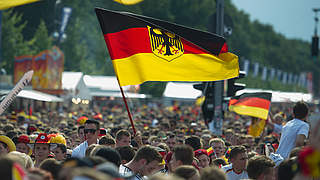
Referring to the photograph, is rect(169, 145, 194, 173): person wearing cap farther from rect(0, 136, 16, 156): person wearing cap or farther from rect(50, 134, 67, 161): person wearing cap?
rect(0, 136, 16, 156): person wearing cap

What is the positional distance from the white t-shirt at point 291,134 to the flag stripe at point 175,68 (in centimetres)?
139

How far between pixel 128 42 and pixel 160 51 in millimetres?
519

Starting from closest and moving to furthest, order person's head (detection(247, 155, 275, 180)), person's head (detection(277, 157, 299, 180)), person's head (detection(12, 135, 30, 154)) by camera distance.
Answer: person's head (detection(277, 157, 299, 180)) → person's head (detection(247, 155, 275, 180)) → person's head (detection(12, 135, 30, 154))

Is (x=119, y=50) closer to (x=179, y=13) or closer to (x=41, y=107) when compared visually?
(x=41, y=107)

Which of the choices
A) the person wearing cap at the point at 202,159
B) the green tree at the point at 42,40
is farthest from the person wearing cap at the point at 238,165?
the green tree at the point at 42,40

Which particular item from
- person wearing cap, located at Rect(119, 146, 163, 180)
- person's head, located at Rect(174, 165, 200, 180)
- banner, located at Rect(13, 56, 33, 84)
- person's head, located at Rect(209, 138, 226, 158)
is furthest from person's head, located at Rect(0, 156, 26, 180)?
banner, located at Rect(13, 56, 33, 84)

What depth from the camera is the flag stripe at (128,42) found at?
25.8ft

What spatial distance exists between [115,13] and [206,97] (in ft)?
26.5

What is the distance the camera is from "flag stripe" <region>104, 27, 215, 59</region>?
25.8 ft

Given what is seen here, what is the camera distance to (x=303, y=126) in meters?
7.20

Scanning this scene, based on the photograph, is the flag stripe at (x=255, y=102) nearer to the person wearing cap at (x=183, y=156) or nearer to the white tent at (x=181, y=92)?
the person wearing cap at (x=183, y=156)

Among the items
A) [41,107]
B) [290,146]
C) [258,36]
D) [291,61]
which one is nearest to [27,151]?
[290,146]

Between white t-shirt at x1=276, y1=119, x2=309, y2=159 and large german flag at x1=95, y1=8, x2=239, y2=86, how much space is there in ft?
4.55

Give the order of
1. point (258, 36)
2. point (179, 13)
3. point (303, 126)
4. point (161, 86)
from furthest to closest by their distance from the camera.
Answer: point (258, 36) → point (179, 13) → point (161, 86) → point (303, 126)
